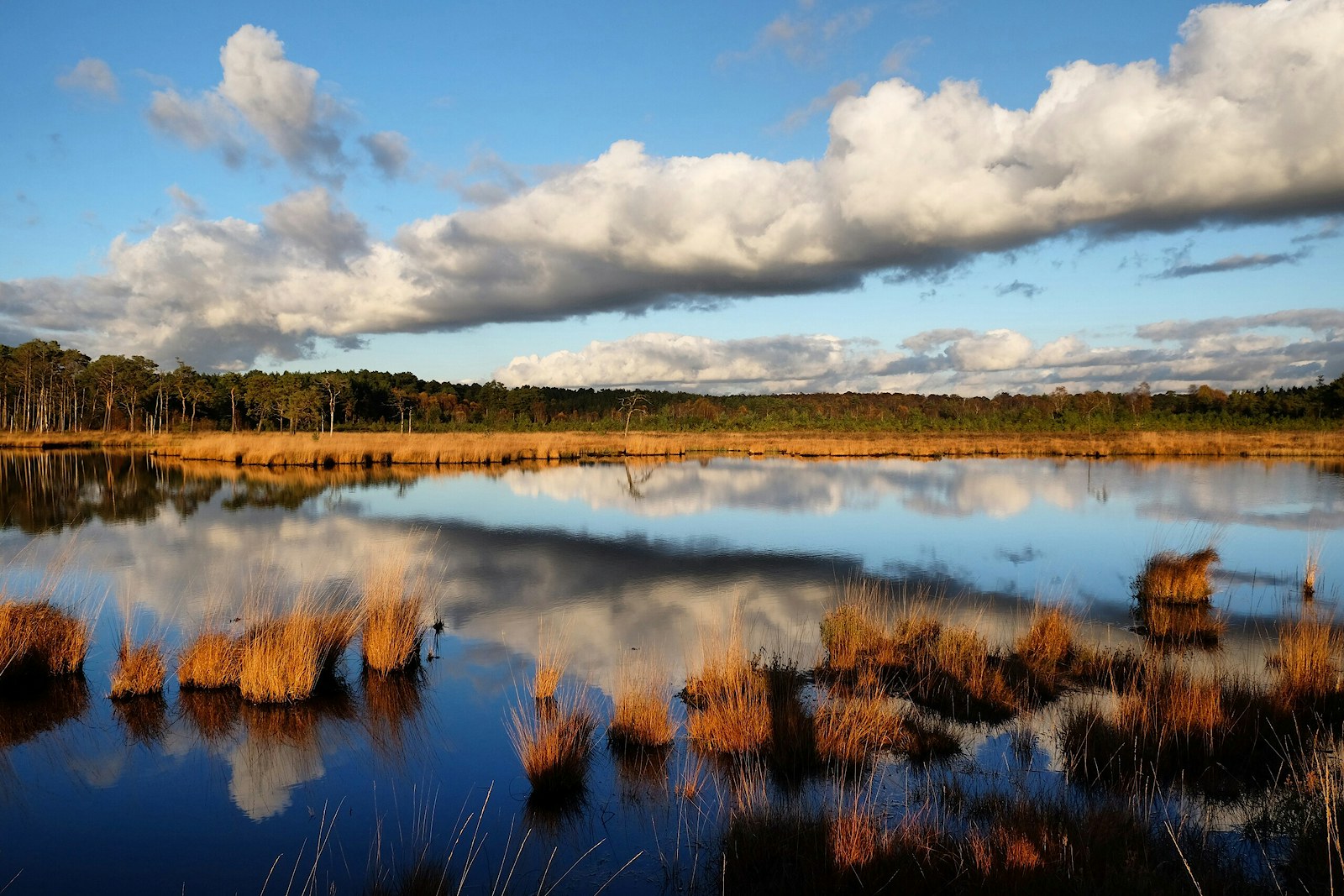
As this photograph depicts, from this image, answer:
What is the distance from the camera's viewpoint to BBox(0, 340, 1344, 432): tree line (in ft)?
231

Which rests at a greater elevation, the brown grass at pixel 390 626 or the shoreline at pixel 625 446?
the shoreline at pixel 625 446

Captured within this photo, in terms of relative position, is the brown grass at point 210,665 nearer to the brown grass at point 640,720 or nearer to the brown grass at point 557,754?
the brown grass at point 557,754

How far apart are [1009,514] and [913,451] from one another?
27156mm

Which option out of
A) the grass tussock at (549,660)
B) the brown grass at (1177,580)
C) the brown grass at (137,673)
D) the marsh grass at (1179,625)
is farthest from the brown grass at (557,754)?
the brown grass at (1177,580)

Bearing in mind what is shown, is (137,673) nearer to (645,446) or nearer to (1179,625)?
(1179,625)

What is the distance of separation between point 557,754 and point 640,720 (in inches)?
35.2

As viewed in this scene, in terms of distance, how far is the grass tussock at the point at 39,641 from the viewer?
25.6 feet

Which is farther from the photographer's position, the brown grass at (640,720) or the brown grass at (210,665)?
the brown grass at (210,665)

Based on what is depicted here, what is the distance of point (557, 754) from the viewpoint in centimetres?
585

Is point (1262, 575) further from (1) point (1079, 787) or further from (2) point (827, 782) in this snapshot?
(2) point (827, 782)

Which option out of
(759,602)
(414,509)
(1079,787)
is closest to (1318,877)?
(1079,787)

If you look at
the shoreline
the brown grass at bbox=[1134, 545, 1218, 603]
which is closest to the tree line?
the shoreline

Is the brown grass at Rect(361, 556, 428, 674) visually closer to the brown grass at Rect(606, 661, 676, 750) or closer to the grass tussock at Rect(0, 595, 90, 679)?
the grass tussock at Rect(0, 595, 90, 679)

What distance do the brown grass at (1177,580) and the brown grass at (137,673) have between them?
1278 centimetres
